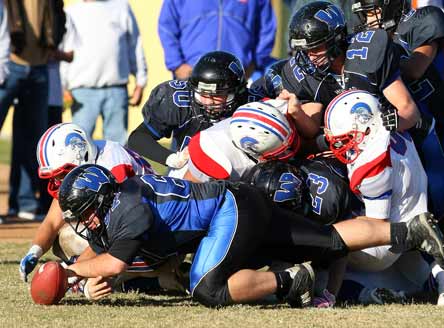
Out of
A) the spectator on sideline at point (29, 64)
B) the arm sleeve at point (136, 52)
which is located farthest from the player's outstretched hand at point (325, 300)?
the arm sleeve at point (136, 52)

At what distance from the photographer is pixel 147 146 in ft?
25.0

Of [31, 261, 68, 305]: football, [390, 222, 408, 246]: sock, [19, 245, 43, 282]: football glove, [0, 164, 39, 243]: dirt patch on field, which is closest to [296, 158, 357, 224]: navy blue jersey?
[390, 222, 408, 246]: sock

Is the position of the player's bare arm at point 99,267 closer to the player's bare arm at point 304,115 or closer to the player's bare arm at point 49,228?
the player's bare arm at point 49,228

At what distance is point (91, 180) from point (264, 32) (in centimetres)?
513

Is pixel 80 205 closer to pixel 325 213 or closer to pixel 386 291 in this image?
pixel 325 213

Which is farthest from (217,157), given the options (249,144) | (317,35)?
(317,35)

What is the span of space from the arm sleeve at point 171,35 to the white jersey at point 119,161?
11.1ft

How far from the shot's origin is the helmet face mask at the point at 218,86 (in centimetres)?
715

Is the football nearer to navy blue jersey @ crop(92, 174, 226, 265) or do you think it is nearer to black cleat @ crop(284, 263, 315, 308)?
navy blue jersey @ crop(92, 174, 226, 265)

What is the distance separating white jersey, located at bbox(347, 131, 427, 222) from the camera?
6.34 metres

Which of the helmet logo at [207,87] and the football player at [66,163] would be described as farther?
the helmet logo at [207,87]

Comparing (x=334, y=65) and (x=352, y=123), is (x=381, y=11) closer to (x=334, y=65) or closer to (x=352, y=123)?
(x=334, y=65)

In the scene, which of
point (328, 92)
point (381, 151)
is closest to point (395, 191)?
point (381, 151)

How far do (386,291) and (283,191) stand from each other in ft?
2.86
